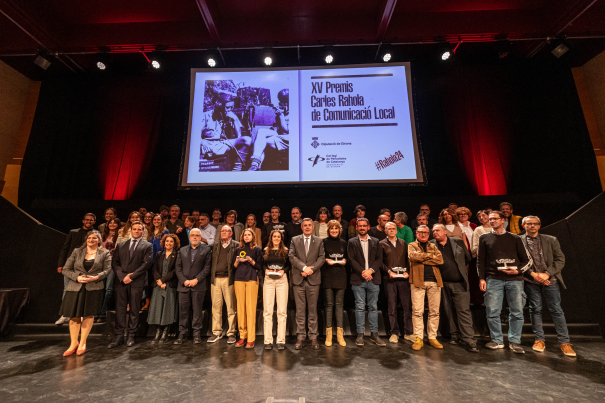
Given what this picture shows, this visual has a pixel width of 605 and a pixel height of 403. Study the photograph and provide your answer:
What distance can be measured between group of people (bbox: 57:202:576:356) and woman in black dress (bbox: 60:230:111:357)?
1 centimetres

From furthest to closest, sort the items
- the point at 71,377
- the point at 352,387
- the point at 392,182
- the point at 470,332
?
the point at 392,182 < the point at 470,332 < the point at 71,377 < the point at 352,387

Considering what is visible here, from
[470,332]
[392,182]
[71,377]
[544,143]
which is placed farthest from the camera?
[544,143]

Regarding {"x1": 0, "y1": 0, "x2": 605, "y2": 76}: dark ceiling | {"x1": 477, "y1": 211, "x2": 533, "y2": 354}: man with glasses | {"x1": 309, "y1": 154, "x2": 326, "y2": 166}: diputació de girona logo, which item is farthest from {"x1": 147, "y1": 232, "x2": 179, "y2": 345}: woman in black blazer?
{"x1": 0, "y1": 0, "x2": 605, "y2": 76}: dark ceiling

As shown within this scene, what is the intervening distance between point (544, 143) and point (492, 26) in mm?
2905

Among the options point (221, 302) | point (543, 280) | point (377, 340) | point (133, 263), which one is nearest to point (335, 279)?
point (377, 340)

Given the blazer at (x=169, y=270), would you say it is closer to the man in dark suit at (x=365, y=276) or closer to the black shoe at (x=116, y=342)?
the black shoe at (x=116, y=342)

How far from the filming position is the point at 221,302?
372cm

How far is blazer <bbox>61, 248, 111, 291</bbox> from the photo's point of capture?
329 cm

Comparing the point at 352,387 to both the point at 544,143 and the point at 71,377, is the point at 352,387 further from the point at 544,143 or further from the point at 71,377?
the point at 544,143

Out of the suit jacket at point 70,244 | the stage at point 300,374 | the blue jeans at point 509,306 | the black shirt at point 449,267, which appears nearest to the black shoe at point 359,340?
the stage at point 300,374

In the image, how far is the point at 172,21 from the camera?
623 cm

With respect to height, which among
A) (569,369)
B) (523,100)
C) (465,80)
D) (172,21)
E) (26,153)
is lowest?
(569,369)

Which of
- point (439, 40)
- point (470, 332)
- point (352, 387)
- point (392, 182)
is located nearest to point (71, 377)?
point (352, 387)

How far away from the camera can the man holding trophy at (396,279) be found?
11.8 ft
